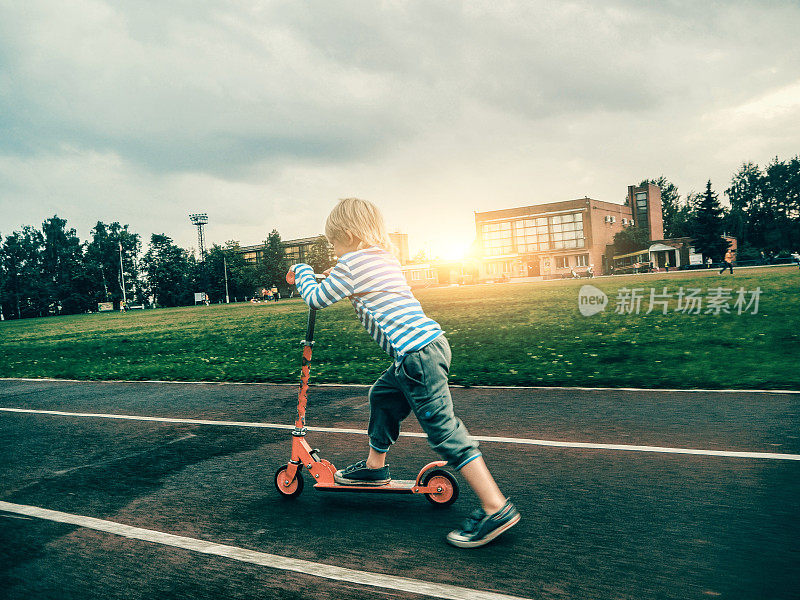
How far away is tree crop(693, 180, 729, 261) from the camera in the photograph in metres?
57.8

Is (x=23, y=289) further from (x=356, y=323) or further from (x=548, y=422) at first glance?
(x=548, y=422)

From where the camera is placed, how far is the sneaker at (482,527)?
313 centimetres

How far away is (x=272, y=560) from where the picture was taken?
10.2ft

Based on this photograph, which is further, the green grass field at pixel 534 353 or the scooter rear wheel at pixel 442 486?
the green grass field at pixel 534 353

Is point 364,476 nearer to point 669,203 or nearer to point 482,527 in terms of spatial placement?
point 482,527

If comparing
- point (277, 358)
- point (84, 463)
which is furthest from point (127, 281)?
point (84, 463)

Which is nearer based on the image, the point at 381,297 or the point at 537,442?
the point at 381,297

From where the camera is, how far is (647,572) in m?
2.76

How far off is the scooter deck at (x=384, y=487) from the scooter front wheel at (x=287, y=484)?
140 millimetres

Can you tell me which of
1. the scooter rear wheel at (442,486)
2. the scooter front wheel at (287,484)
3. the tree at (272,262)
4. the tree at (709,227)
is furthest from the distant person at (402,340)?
the tree at (272,262)

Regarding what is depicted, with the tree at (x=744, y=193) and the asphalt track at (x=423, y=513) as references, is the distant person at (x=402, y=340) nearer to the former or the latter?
the asphalt track at (x=423, y=513)

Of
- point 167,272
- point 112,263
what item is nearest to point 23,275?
point 112,263

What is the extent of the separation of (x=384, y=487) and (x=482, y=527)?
889 mm

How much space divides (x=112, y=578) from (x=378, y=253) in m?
2.27
